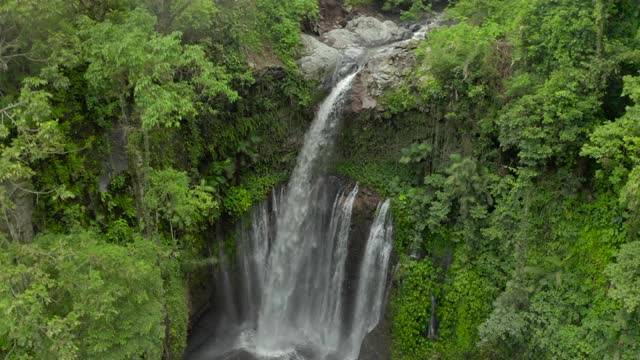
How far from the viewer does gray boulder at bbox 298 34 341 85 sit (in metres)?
16.8

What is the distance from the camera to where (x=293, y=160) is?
16.8m

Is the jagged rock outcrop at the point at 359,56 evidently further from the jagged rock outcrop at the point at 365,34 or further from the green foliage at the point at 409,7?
the green foliage at the point at 409,7

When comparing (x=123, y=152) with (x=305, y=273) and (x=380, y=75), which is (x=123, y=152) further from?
(x=380, y=75)

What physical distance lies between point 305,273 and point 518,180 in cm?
723

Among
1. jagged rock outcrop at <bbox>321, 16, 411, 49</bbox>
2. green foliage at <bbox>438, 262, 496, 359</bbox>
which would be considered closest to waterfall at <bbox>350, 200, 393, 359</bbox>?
green foliage at <bbox>438, 262, 496, 359</bbox>

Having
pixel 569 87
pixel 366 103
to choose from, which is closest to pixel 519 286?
pixel 569 87

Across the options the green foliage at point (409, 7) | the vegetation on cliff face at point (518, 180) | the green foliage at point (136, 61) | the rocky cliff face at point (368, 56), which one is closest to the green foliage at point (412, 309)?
the vegetation on cliff face at point (518, 180)

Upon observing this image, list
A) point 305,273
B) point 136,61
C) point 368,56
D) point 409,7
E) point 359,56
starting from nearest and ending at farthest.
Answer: point 136,61 < point 305,273 < point 368,56 < point 359,56 < point 409,7

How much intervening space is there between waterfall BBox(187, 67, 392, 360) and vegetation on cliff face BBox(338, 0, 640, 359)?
3.04ft

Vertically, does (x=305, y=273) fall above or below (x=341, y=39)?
below

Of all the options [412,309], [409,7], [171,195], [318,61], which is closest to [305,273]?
[412,309]

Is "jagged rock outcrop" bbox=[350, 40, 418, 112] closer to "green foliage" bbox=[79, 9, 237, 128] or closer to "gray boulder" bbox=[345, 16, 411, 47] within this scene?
"gray boulder" bbox=[345, 16, 411, 47]

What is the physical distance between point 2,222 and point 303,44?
10.9 metres

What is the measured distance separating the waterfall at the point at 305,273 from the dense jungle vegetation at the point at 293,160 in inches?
27.0
